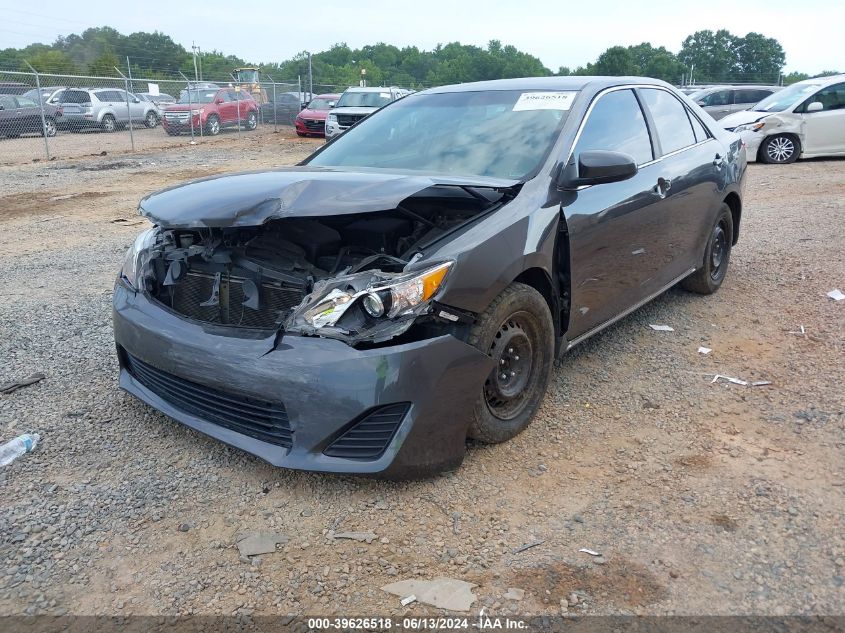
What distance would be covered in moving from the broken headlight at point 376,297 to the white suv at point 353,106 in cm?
1689

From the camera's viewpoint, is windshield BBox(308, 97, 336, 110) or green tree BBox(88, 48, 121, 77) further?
green tree BBox(88, 48, 121, 77)

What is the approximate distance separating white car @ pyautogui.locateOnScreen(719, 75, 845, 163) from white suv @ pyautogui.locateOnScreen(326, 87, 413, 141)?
9044 millimetres

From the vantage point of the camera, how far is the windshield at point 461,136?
365 cm

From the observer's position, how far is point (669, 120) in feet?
15.6

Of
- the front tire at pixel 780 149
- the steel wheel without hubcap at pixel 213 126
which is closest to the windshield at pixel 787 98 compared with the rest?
the front tire at pixel 780 149

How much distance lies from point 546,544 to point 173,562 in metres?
1.36

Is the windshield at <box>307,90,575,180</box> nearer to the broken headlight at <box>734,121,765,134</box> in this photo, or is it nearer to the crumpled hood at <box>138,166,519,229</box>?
the crumpled hood at <box>138,166,519,229</box>

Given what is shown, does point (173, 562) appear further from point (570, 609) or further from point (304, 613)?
point (570, 609)

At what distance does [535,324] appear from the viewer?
3283 millimetres

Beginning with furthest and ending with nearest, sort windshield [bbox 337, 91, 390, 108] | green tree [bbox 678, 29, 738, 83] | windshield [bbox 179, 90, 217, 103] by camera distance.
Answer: green tree [bbox 678, 29, 738, 83], windshield [bbox 179, 90, 217, 103], windshield [bbox 337, 91, 390, 108]

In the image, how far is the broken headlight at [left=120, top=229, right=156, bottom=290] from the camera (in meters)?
3.51

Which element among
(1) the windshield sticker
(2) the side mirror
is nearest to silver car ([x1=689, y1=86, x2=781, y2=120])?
(1) the windshield sticker

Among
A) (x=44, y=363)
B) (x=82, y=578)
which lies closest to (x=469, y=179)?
(x=82, y=578)

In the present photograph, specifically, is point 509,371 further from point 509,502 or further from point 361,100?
point 361,100
